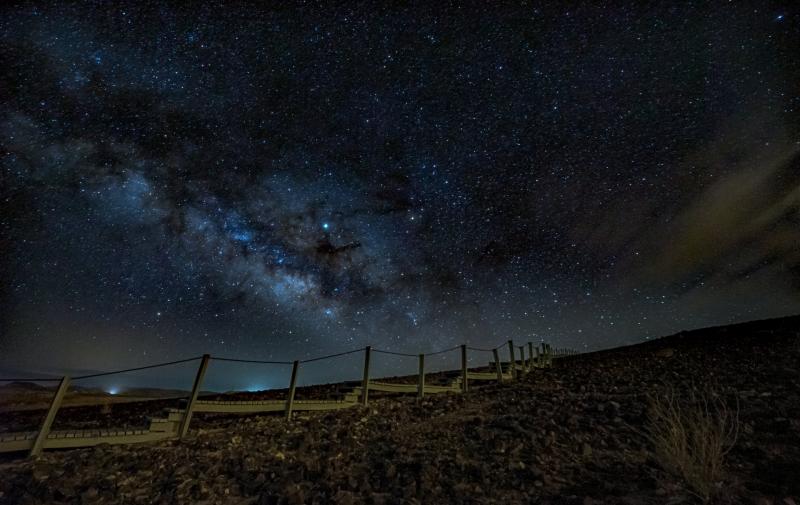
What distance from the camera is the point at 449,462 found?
18.8 ft

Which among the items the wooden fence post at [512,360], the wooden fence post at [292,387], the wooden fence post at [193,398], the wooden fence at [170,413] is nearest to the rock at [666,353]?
the wooden fence post at [512,360]

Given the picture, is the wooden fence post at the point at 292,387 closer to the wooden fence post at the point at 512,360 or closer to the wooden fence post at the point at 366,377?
the wooden fence post at the point at 366,377

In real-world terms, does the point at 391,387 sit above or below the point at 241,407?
above

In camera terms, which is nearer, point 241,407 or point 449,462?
point 449,462

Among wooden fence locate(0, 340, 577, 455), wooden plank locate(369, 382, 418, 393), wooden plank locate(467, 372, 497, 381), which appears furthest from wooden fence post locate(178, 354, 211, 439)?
wooden plank locate(467, 372, 497, 381)

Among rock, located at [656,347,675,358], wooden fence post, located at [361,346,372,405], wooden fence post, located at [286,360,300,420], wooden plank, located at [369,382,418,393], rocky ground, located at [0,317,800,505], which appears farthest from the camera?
rock, located at [656,347,675,358]

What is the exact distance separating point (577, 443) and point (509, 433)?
3.98 feet

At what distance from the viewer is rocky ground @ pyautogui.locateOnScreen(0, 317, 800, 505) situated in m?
4.63

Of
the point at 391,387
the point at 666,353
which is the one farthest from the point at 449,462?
the point at 666,353

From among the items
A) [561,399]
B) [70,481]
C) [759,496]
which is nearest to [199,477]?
[70,481]

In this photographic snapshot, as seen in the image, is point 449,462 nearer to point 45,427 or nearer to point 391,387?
point 45,427

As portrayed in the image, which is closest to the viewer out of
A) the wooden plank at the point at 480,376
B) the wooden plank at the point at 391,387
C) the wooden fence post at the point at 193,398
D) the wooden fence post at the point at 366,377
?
the wooden fence post at the point at 193,398

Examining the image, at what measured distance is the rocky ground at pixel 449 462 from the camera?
463 centimetres

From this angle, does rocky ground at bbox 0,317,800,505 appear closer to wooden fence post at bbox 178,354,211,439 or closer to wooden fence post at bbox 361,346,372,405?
wooden fence post at bbox 178,354,211,439
